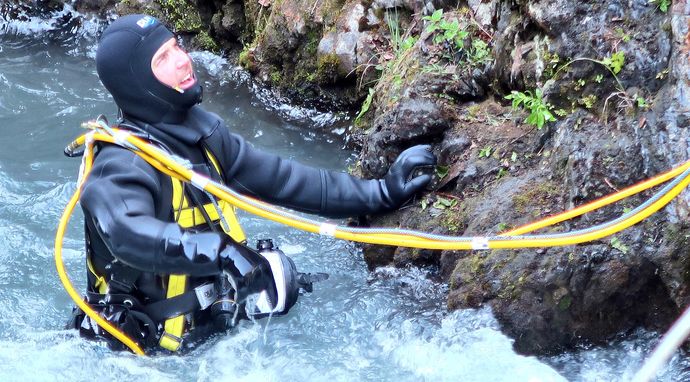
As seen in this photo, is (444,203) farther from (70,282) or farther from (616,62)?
(70,282)

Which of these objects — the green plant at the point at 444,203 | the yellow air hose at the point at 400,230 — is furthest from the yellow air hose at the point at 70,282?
the green plant at the point at 444,203

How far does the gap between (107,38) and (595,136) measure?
2.28m

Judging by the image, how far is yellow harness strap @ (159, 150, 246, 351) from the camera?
3578 mm

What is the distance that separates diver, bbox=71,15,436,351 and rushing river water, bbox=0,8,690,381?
183mm

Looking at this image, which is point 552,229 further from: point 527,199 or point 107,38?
point 107,38

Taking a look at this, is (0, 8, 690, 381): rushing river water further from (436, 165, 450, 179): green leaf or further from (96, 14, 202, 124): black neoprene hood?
(96, 14, 202, 124): black neoprene hood

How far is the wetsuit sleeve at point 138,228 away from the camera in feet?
10.6

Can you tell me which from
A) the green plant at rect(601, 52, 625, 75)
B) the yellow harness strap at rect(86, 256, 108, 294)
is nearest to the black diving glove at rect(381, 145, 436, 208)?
the green plant at rect(601, 52, 625, 75)

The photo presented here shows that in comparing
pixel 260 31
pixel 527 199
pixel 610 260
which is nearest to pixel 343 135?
pixel 260 31

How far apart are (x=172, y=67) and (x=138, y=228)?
79 cm

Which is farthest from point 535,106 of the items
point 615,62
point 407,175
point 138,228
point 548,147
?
point 138,228

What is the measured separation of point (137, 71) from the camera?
3.52 meters

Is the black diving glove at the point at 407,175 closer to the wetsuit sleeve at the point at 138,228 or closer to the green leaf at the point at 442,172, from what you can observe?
the green leaf at the point at 442,172

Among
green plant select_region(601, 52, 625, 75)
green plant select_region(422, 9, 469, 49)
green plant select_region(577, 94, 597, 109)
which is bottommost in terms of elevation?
green plant select_region(577, 94, 597, 109)
